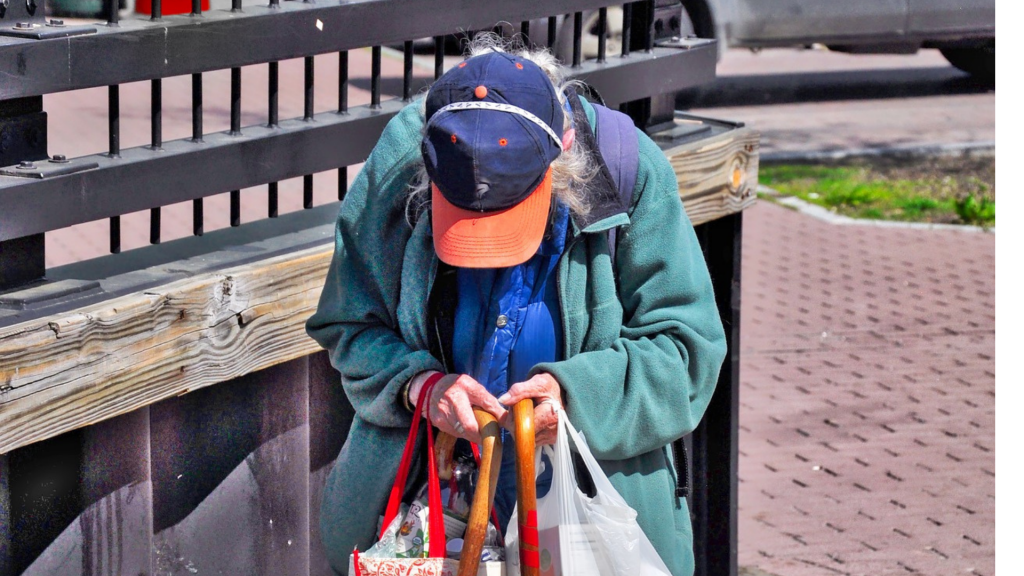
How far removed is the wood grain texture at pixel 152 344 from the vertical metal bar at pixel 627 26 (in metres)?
1.21

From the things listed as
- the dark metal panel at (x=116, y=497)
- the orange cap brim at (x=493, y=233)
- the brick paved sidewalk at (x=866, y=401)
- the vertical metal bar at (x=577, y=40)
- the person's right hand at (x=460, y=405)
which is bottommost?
the brick paved sidewalk at (x=866, y=401)

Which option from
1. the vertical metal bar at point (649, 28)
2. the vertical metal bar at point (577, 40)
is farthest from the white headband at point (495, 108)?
the vertical metal bar at point (649, 28)

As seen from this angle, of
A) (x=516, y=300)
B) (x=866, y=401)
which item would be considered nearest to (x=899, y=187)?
(x=866, y=401)

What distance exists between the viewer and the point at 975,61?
1445cm

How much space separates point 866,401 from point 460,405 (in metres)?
4.32

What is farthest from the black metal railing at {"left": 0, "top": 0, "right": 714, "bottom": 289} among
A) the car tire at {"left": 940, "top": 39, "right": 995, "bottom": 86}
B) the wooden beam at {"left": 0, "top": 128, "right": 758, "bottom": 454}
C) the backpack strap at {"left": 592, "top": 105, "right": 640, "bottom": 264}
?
the car tire at {"left": 940, "top": 39, "right": 995, "bottom": 86}

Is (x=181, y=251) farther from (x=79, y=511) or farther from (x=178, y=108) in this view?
(x=178, y=108)

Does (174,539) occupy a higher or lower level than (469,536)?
lower

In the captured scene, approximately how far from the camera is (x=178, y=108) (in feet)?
36.3

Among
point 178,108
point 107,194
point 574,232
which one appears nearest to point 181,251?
point 107,194

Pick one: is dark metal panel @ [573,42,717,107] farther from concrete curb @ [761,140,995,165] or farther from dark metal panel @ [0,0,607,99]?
concrete curb @ [761,140,995,165]

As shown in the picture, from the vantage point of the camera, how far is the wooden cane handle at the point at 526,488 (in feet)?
6.97

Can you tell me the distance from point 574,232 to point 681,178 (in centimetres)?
141

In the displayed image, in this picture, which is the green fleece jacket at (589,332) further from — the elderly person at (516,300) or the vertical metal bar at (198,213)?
the vertical metal bar at (198,213)
